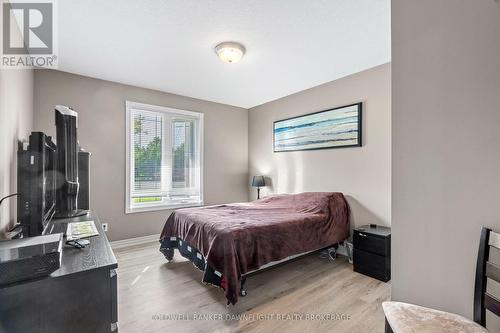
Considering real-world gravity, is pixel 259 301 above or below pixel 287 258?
below

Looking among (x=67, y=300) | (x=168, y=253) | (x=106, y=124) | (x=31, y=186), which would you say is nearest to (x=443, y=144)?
(x=67, y=300)

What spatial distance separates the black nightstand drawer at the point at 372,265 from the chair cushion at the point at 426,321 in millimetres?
1512

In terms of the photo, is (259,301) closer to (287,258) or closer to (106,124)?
(287,258)

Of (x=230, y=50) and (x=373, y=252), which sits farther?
(x=373, y=252)

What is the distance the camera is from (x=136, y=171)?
381 cm

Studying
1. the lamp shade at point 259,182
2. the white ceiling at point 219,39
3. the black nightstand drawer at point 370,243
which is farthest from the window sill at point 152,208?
the black nightstand drawer at point 370,243

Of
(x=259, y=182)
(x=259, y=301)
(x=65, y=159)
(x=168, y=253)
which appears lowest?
(x=259, y=301)

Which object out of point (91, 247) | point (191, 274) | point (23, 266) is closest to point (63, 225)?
point (91, 247)

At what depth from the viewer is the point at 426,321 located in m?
1.08

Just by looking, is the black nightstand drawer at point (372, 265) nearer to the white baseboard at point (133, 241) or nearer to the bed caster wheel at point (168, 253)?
the bed caster wheel at point (168, 253)

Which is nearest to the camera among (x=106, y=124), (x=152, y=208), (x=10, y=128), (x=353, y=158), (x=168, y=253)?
(x=10, y=128)

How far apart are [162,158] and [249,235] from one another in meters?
2.53

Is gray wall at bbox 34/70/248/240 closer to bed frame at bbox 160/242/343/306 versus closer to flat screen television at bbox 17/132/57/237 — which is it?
bed frame at bbox 160/242/343/306

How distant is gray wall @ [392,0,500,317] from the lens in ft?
3.57
